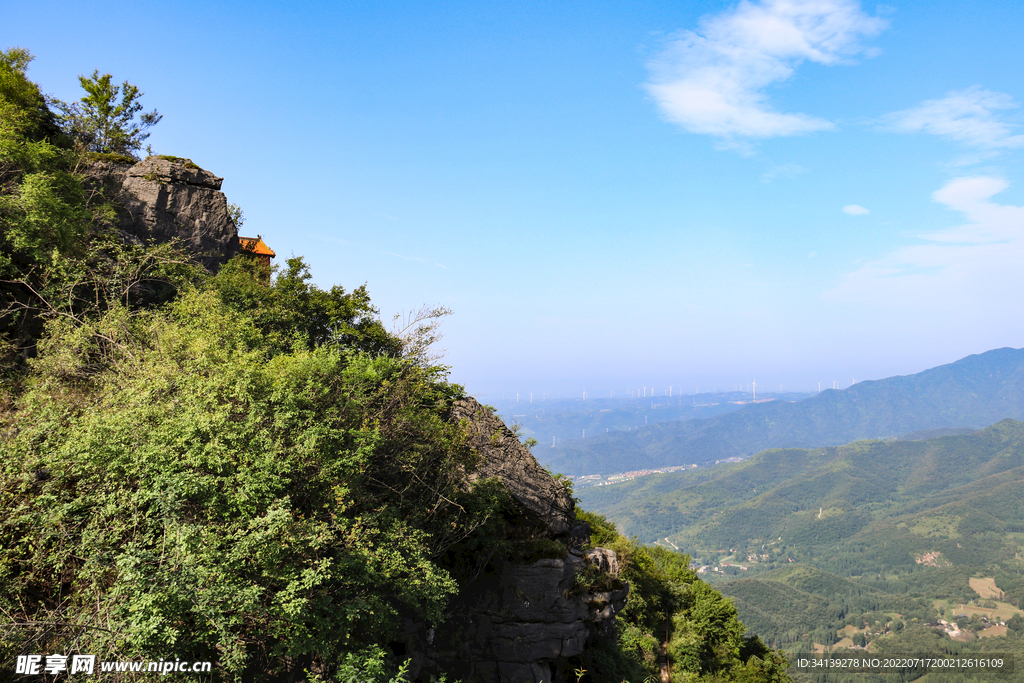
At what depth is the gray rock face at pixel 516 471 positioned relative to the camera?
1642cm

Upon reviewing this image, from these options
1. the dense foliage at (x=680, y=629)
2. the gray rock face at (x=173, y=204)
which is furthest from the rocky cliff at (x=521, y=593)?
the gray rock face at (x=173, y=204)

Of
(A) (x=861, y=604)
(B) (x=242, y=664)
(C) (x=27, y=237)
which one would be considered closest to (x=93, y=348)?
(C) (x=27, y=237)

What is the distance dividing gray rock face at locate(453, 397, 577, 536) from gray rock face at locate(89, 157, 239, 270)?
17256 millimetres

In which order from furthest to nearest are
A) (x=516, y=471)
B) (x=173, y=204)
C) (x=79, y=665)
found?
(x=173, y=204) < (x=516, y=471) < (x=79, y=665)

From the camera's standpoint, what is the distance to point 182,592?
7.30m

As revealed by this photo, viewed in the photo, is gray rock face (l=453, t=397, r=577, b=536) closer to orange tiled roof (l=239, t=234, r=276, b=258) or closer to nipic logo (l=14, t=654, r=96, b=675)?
nipic logo (l=14, t=654, r=96, b=675)

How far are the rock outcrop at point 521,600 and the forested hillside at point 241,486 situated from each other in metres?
0.07

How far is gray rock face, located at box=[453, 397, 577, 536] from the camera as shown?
53.9 feet

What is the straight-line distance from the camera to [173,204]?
25.3 metres

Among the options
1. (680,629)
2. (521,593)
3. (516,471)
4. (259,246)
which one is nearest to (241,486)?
(516,471)

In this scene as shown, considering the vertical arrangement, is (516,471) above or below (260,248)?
below

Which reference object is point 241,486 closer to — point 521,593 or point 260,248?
point 521,593

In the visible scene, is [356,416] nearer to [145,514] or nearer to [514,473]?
[145,514]

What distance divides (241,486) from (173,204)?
75.1 feet
